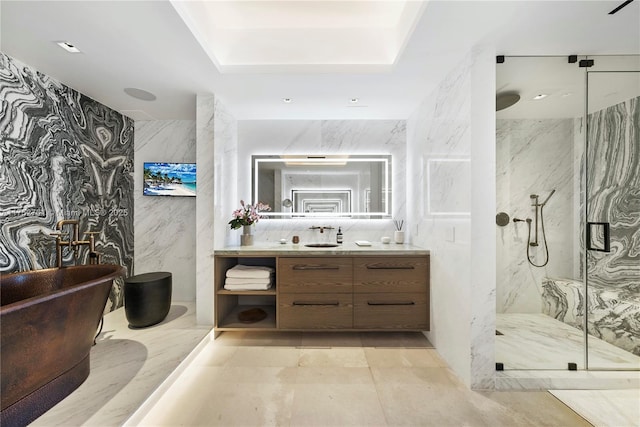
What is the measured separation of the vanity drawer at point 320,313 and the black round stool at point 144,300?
1.22 meters

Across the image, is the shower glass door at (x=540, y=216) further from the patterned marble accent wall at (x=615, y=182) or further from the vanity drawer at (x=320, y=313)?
the vanity drawer at (x=320, y=313)

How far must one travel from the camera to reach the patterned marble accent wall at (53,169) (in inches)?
80.5

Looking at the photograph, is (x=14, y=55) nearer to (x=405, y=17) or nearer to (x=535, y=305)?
(x=405, y=17)

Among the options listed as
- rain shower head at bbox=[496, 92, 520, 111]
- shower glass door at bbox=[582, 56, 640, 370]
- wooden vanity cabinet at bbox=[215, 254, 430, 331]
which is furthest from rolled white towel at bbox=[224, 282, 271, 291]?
shower glass door at bbox=[582, 56, 640, 370]

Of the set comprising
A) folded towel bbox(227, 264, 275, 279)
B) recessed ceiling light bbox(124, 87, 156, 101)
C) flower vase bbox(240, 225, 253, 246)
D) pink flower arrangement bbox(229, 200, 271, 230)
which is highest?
recessed ceiling light bbox(124, 87, 156, 101)

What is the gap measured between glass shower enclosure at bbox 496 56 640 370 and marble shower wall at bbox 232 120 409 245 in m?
1.25

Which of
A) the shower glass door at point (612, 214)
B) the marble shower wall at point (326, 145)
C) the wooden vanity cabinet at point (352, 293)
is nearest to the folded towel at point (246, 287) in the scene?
the wooden vanity cabinet at point (352, 293)

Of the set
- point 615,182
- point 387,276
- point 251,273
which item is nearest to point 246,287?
point 251,273

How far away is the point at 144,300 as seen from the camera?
100 inches

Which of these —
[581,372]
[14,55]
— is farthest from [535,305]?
[14,55]

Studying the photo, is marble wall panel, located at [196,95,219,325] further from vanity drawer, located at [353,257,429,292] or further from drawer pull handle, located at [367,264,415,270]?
drawer pull handle, located at [367,264,415,270]

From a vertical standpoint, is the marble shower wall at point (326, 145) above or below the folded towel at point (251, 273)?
above

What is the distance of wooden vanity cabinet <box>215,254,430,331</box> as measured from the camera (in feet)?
8.43

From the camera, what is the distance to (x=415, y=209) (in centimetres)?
299
